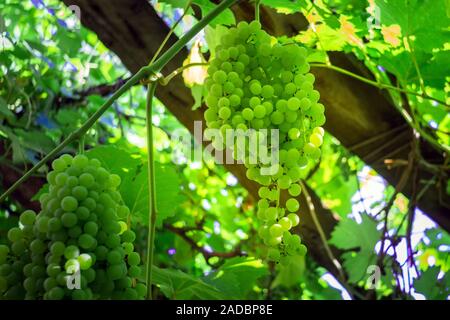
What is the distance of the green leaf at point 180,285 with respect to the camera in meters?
0.91

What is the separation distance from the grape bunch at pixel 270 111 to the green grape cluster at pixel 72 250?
0.46 feet

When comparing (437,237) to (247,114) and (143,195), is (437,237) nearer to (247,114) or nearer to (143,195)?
(143,195)

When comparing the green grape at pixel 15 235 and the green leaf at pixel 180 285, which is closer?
the green grape at pixel 15 235

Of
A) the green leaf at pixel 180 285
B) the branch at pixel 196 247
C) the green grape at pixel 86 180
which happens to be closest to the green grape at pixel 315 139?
the green grape at pixel 86 180

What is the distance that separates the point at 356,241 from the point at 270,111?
83cm

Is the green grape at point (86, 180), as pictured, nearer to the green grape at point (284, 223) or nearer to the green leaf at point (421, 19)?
the green grape at point (284, 223)

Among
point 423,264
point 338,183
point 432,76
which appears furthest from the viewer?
point 338,183

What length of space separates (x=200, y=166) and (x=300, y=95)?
4.16 feet

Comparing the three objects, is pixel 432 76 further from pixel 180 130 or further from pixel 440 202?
pixel 180 130

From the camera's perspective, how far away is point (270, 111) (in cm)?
63

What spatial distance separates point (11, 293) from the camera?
548 mm
